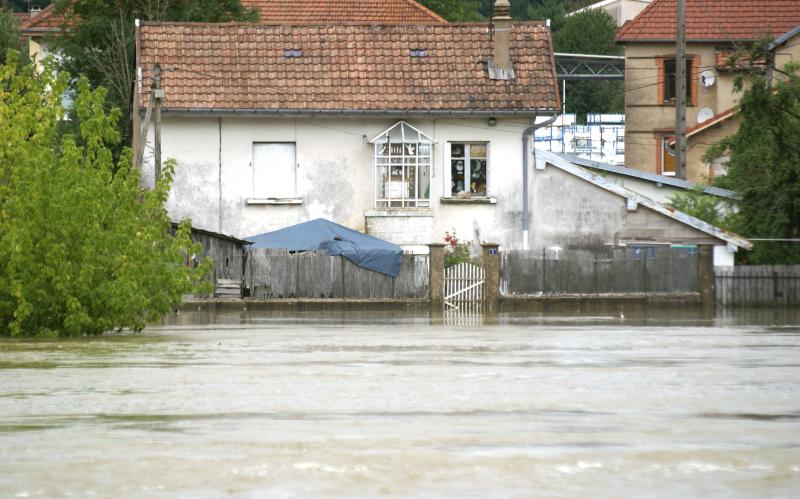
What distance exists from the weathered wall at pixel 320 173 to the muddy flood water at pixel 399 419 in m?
19.2

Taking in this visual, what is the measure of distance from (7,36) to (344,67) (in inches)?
737

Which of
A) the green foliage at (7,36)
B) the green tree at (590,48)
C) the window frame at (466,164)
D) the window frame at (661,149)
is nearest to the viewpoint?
the window frame at (466,164)

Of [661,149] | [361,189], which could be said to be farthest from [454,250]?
[661,149]

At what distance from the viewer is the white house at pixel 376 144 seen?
40.4m

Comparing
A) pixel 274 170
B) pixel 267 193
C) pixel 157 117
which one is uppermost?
pixel 157 117

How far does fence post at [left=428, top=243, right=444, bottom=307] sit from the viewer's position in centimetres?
3622

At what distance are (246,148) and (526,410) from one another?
95.1ft

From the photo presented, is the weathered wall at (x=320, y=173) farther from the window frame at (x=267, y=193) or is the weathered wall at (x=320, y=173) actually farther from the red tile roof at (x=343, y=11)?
the red tile roof at (x=343, y=11)

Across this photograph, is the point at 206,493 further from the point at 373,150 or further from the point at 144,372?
the point at 373,150

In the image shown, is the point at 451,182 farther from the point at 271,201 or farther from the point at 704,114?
the point at 704,114

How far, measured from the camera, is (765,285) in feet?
122

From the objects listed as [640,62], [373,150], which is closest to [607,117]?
[640,62]

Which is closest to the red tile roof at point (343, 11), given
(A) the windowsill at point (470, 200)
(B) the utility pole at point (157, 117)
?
(A) the windowsill at point (470, 200)

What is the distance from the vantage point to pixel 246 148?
40562 millimetres
